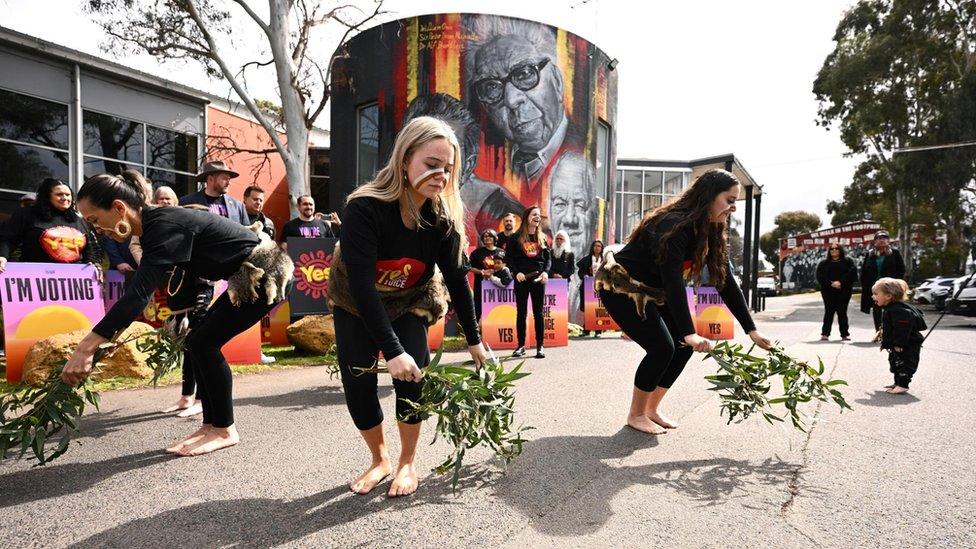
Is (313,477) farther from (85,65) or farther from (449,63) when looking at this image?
(85,65)

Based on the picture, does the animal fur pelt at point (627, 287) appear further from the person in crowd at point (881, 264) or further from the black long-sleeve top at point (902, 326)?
the person in crowd at point (881, 264)

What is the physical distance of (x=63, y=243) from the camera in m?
6.08

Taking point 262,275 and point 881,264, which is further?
point 881,264

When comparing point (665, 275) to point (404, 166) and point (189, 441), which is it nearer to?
point (404, 166)

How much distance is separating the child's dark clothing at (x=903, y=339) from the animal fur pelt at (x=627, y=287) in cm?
336

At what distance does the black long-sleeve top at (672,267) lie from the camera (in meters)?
3.47

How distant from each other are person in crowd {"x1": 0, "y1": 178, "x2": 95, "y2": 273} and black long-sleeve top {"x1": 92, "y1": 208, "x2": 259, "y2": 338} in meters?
3.44

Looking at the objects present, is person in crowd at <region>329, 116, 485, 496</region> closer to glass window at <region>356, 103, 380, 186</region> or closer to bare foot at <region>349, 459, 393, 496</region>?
bare foot at <region>349, 459, 393, 496</region>

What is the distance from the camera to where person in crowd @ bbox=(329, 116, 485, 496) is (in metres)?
2.42

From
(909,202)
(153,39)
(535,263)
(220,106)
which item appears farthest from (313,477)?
(909,202)

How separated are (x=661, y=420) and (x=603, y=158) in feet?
39.4

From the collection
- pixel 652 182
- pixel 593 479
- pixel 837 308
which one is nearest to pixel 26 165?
pixel 593 479

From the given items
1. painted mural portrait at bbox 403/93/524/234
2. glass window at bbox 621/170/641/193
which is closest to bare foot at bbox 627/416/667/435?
painted mural portrait at bbox 403/93/524/234

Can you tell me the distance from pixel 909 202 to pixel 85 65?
130ft
